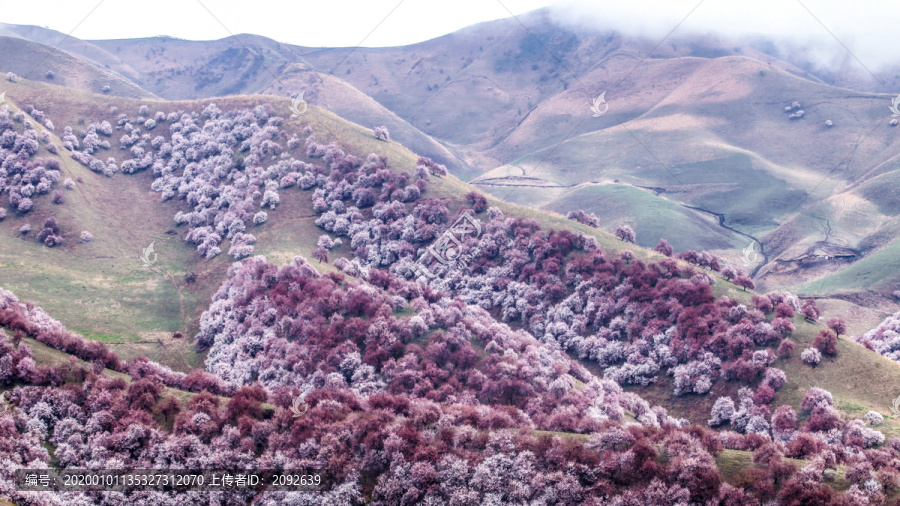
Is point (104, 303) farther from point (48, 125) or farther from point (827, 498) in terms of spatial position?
point (827, 498)

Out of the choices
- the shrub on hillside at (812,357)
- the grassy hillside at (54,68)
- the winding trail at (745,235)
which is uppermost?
the grassy hillside at (54,68)

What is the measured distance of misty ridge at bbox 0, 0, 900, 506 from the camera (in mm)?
30922

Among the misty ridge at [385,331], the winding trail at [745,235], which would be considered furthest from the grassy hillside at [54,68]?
the winding trail at [745,235]

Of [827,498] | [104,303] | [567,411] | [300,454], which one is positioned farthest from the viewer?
[104,303]

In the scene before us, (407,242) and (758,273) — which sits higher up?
(407,242)

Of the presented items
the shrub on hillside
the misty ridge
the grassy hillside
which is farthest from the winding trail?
the grassy hillside

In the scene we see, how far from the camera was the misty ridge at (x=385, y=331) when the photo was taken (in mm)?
30922

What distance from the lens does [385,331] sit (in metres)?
55.3

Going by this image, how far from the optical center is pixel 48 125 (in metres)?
98.3

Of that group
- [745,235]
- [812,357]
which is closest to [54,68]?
[745,235]

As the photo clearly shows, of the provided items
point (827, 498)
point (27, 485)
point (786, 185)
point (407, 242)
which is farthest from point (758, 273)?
point (27, 485)

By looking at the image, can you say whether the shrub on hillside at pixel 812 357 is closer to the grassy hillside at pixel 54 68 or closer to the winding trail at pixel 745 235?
the winding trail at pixel 745 235

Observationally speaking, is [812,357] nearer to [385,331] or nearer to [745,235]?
[385,331]

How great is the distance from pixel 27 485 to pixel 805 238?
14098cm
